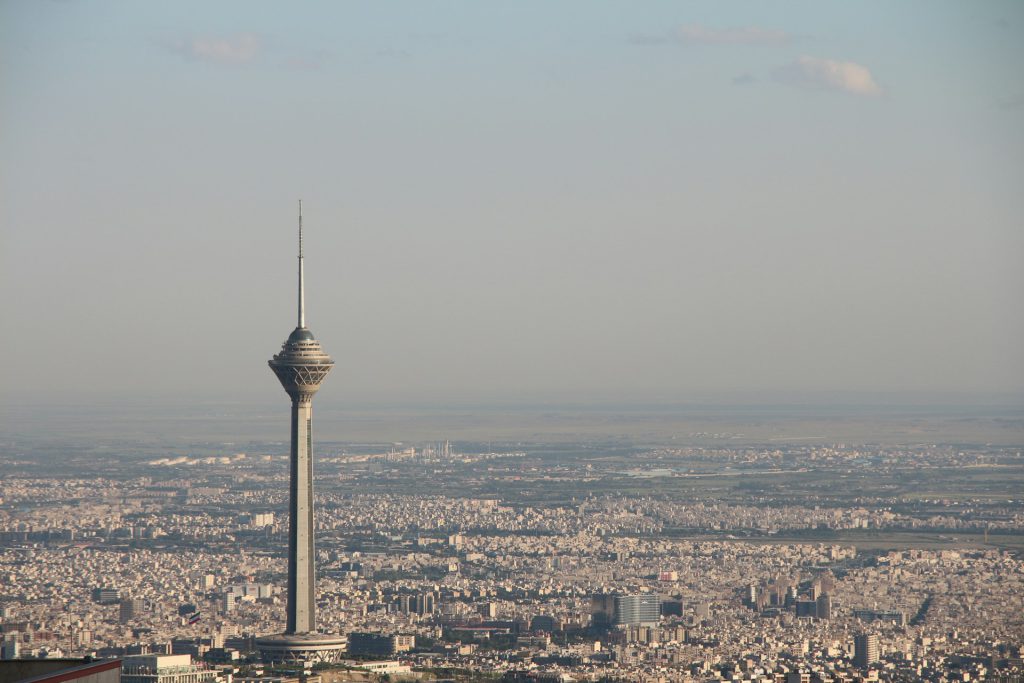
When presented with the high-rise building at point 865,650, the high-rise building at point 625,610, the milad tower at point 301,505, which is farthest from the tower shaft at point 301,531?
the high-rise building at point 865,650

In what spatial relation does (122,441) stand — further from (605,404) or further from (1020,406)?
(1020,406)

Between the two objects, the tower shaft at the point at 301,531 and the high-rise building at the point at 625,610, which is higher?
the tower shaft at the point at 301,531

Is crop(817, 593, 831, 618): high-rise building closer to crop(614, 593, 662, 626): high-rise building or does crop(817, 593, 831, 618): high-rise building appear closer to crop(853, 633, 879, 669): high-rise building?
crop(614, 593, 662, 626): high-rise building

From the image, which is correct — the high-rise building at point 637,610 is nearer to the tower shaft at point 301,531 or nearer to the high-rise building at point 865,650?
the high-rise building at point 865,650

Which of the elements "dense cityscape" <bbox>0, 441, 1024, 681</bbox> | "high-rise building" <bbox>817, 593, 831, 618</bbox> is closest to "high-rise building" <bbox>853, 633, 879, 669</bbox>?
"dense cityscape" <bbox>0, 441, 1024, 681</bbox>

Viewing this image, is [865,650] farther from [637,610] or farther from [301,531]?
[301,531]

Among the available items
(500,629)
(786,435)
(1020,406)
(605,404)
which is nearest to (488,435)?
(605,404)
